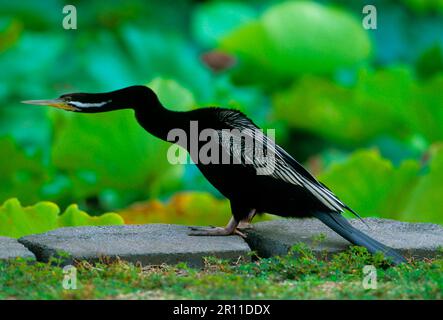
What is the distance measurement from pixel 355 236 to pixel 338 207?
111mm

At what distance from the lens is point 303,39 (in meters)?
6.19

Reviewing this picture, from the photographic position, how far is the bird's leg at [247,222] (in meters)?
3.43

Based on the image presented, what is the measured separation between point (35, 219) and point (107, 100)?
23.6 inches

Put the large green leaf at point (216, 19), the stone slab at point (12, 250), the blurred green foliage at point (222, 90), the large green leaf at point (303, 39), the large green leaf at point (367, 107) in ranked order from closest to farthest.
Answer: the stone slab at point (12, 250) → the blurred green foliage at point (222, 90) → the large green leaf at point (367, 107) → the large green leaf at point (303, 39) → the large green leaf at point (216, 19)

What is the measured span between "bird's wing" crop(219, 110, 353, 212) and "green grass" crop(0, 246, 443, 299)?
8.3 inches

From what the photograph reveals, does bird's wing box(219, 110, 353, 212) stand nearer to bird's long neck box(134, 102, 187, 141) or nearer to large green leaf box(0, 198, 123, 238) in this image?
bird's long neck box(134, 102, 187, 141)

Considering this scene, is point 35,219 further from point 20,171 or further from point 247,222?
point 20,171

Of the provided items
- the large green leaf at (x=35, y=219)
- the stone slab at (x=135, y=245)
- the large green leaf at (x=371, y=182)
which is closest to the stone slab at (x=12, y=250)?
the stone slab at (x=135, y=245)

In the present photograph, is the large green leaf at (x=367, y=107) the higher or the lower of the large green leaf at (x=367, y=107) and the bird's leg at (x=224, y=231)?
the higher

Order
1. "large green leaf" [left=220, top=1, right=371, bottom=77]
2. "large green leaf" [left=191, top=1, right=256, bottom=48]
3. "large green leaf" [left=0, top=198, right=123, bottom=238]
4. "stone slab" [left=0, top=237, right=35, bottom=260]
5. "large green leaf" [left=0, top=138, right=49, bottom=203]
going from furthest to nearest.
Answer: "large green leaf" [left=191, top=1, right=256, bottom=48], "large green leaf" [left=220, top=1, right=371, bottom=77], "large green leaf" [left=0, top=138, right=49, bottom=203], "large green leaf" [left=0, top=198, right=123, bottom=238], "stone slab" [left=0, top=237, right=35, bottom=260]

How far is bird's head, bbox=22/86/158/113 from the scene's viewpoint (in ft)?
10.9

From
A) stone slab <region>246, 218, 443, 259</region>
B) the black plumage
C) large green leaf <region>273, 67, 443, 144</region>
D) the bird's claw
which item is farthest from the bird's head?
large green leaf <region>273, 67, 443, 144</region>

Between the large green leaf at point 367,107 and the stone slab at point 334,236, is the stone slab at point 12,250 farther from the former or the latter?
the large green leaf at point 367,107
